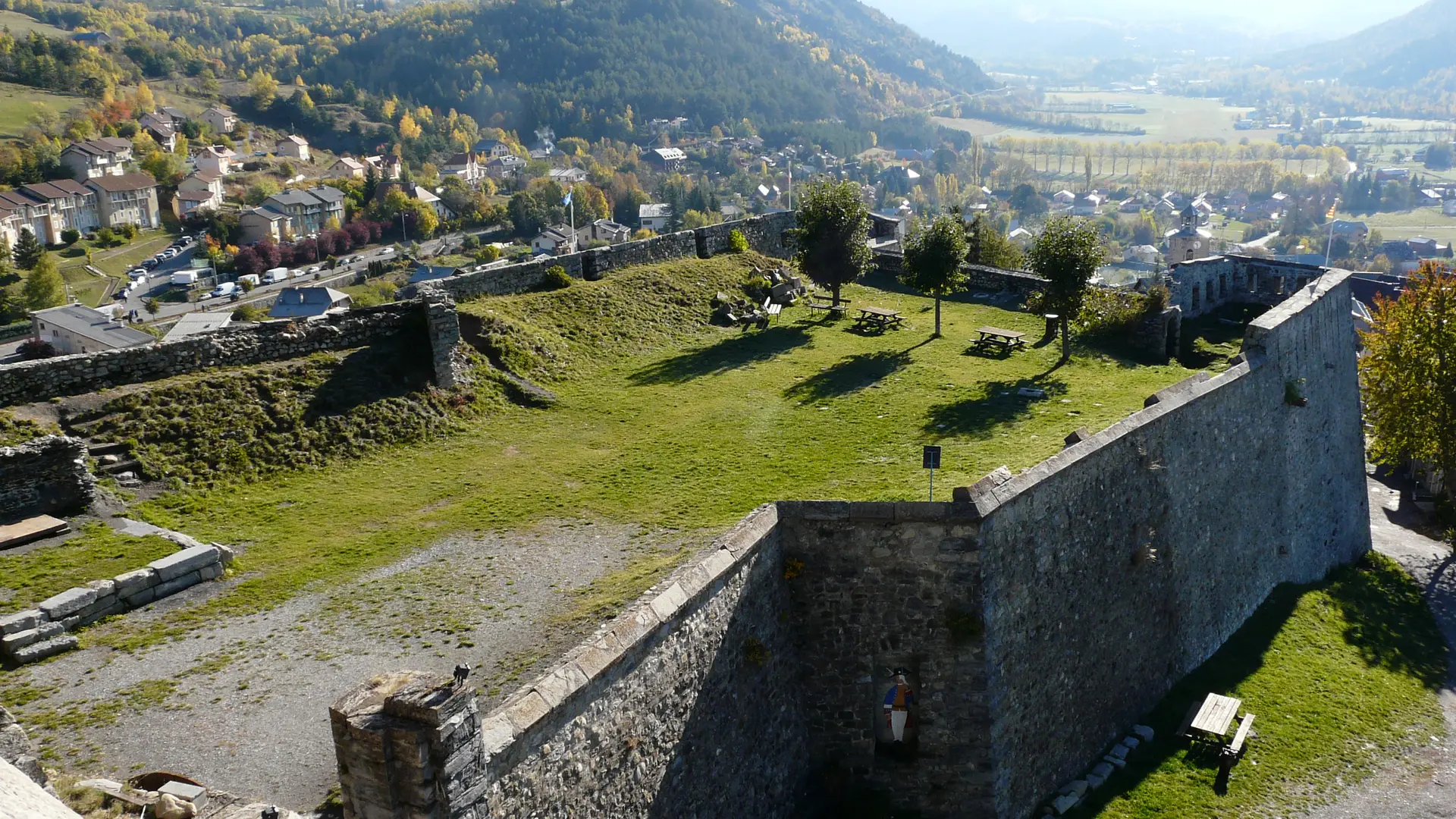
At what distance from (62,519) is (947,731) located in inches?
463

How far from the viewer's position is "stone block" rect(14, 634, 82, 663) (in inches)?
430

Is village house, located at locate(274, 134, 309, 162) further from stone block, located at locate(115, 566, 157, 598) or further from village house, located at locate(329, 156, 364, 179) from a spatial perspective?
stone block, located at locate(115, 566, 157, 598)

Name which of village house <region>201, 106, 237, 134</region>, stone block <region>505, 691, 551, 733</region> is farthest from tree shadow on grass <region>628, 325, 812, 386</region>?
village house <region>201, 106, 237, 134</region>

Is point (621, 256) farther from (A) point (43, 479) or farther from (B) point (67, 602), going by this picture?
(B) point (67, 602)

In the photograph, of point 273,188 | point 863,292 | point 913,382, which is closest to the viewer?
point 913,382

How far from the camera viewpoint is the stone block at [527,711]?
28.2 ft

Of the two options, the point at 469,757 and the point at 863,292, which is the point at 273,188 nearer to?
the point at 863,292

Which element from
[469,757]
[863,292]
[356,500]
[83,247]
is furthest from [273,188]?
[469,757]

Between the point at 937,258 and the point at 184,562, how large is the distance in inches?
722

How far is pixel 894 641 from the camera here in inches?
514

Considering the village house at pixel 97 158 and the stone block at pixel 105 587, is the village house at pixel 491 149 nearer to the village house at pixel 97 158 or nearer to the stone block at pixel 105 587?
the village house at pixel 97 158

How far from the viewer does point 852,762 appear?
13336mm

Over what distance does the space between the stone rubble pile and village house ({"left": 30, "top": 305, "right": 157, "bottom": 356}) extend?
57745mm

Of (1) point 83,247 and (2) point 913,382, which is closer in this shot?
(2) point 913,382
